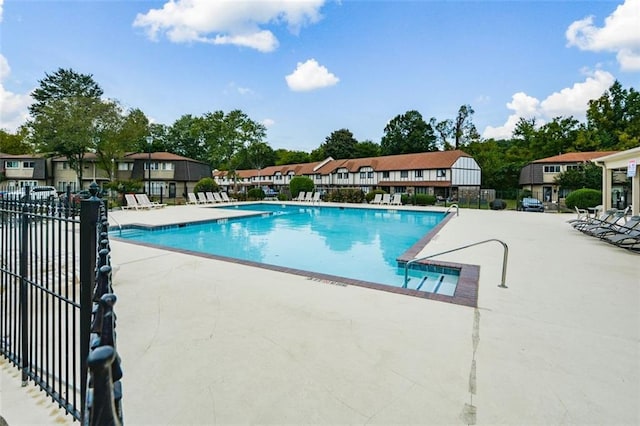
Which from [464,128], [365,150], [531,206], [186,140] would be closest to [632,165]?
[531,206]

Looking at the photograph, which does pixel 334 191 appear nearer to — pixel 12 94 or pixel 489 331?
pixel 489 331

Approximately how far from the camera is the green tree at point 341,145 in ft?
197

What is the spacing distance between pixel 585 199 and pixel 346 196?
56.2ft

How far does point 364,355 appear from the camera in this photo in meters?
3.12

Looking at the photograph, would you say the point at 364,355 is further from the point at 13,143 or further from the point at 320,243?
the point at 13,143

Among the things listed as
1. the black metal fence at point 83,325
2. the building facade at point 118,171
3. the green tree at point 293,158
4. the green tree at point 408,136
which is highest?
the green tree at point 408,136

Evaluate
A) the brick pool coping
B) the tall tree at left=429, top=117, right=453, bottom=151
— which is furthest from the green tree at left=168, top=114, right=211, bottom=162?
the brick pool coping

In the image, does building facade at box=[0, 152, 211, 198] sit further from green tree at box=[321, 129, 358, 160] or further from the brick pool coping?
green tree at box=[321, 129, 358, 160]

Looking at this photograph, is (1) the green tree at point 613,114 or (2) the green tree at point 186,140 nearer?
(1) the green tree at point 613,114

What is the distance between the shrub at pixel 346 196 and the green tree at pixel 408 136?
32.3 metres

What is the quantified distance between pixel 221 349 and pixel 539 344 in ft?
10.4

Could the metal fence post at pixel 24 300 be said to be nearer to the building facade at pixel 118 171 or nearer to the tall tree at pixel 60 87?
the building facade at pixel 118 171

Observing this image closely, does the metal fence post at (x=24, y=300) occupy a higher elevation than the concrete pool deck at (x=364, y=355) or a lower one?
→ higher

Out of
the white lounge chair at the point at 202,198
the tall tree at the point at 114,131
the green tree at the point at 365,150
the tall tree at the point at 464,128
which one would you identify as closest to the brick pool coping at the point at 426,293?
the white lounge chair at the point at 202,198
